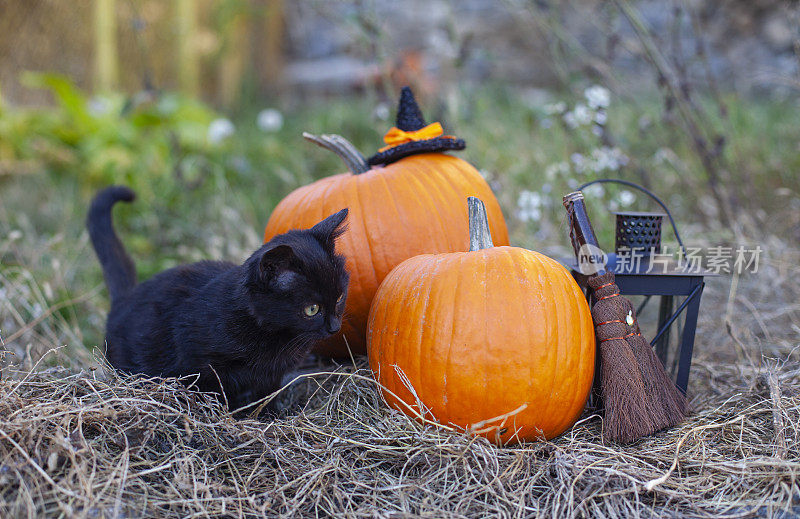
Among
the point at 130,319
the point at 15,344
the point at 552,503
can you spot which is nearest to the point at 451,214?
the point at 552,503

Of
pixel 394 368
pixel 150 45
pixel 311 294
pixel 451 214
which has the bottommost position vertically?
pixel 394 368

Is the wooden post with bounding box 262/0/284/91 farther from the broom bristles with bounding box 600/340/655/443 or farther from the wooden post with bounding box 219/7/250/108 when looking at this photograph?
the broom bristles with bounding box 600/340/655/443

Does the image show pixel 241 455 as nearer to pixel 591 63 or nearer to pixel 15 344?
pixel 15 344

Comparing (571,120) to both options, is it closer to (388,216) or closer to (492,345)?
(388,216)

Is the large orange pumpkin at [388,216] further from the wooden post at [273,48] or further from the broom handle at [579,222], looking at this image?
the wooden post at [273,48]

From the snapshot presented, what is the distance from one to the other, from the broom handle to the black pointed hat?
648 millimetres

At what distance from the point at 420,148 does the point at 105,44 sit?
4912 mm

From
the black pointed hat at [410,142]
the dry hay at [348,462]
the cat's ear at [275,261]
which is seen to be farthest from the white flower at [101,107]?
the cat's ear at [275,261]

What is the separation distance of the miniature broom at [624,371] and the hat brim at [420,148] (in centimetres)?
66

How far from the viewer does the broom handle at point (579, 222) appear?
1846 mm

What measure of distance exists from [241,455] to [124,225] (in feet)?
9.48

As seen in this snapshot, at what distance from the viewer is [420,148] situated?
2.34 metres

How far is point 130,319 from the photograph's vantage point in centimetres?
205

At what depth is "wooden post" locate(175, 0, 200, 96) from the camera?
6.45m
